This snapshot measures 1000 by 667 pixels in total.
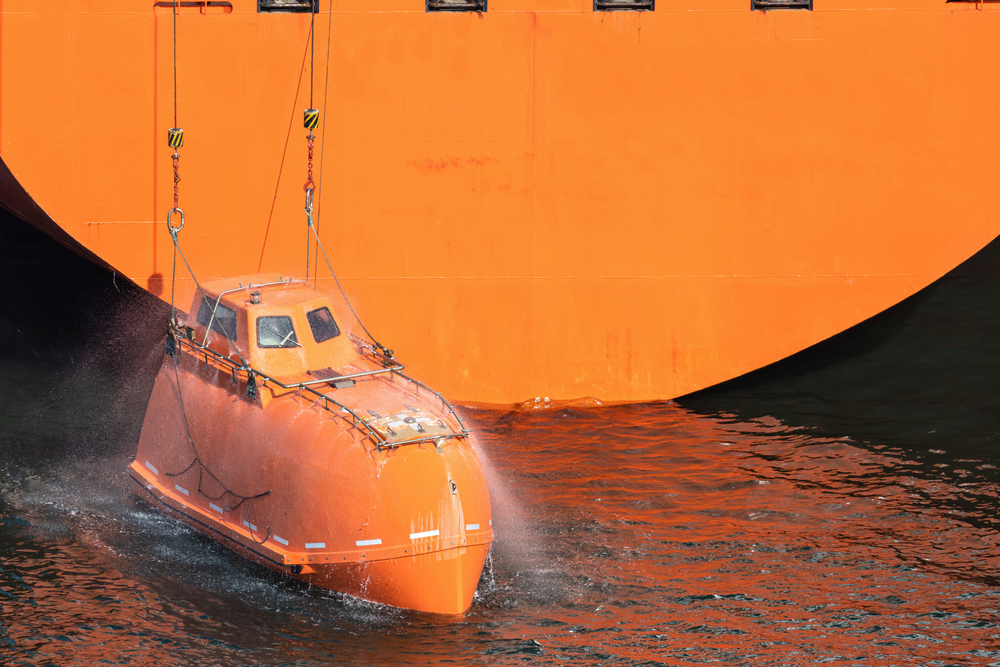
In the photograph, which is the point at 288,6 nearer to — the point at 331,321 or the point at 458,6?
the point at 458,6

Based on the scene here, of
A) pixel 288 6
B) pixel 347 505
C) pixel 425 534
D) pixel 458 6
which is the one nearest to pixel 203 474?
pixel 347 505

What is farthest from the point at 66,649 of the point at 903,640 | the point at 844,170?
the point at 844,170

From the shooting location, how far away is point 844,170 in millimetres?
12820

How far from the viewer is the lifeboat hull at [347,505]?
8.18 meters

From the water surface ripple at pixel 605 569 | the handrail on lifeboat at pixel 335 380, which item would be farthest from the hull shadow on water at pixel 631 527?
the handrail on lifeboat at pixel 335 380

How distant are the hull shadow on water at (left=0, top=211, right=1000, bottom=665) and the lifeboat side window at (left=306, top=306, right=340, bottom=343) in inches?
88.2

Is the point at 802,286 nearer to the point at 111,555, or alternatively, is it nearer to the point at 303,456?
the point at 303,456

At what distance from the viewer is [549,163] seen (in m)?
12.8

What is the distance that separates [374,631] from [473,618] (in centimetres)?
82

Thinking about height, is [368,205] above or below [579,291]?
above

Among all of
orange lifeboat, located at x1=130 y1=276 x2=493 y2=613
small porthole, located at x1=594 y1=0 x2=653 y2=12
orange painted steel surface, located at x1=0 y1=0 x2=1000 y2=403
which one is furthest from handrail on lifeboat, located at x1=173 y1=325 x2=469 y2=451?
small porthole, located at x1=594 y1=0 x2=653 y2=12

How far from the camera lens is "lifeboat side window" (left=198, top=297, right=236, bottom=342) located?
976 centimetres

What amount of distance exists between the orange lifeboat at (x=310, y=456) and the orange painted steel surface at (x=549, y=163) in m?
2.67

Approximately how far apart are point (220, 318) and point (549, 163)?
4.84m
